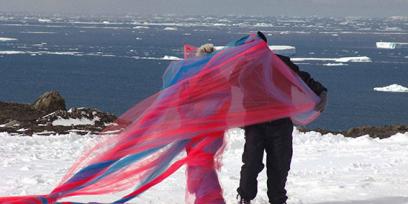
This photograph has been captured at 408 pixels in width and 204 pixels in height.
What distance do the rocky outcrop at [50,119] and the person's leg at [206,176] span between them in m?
9.23

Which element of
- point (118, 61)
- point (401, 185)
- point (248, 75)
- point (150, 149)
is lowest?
point (401, 185)

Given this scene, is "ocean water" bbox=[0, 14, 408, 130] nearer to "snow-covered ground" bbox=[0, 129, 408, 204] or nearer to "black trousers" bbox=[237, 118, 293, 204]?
"snow-covered ground" bbox=[0, 129, 408, 204]

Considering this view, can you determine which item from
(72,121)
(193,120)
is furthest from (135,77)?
(193,120)

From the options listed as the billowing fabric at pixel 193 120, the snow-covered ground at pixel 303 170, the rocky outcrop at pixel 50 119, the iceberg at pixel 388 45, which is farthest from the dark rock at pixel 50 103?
the iceberg at pixel 388 45

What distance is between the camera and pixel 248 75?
16.1ft

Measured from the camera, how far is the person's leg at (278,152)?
4.77 metres

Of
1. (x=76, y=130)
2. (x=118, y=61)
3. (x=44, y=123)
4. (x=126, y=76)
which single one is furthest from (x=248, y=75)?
(x=118, y=61)

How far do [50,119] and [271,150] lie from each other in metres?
12.1

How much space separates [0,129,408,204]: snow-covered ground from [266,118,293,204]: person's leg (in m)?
0.51

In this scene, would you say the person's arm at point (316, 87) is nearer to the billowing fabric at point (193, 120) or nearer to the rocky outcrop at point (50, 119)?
the billowing fabric at point (193, 120)

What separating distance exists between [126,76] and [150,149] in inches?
2567

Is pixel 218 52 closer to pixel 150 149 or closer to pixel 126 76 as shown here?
pixel 150 149

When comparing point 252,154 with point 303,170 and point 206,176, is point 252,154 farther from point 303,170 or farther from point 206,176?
point 303,170

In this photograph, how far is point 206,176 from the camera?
487 centimetres
